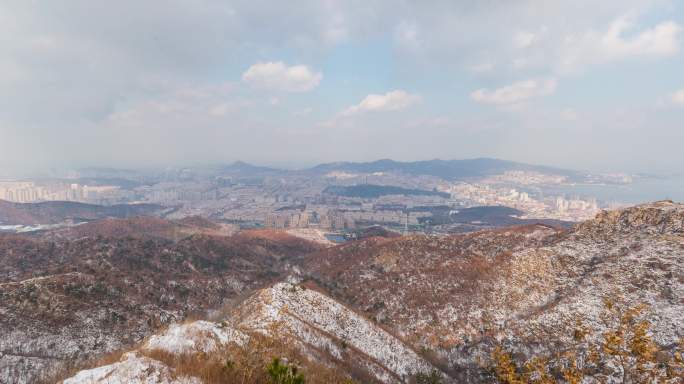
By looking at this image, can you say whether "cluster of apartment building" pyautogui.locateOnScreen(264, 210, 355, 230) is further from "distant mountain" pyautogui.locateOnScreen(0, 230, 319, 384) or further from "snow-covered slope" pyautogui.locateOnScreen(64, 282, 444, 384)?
"snow-covered slope" pyautogui.locateOnScreen(64, 282, 444, 384)

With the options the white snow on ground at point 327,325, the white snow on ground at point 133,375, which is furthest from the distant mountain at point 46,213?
the white snow on ground at point 133,375

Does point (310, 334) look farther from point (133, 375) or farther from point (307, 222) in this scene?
point (307, 222)

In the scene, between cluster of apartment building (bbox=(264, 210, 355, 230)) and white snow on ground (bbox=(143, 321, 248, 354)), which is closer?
white snow on ground (bbox=(143, 321, 248, 354))

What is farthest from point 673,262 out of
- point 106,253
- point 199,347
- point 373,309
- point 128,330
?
point 106,253

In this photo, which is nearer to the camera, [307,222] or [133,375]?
[133,375]

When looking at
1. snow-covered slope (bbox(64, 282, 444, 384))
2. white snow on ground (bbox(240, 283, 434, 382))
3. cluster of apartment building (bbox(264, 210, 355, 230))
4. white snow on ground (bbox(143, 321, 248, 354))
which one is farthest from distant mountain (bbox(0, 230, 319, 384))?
cluster of apartment building (bbox(264, 210, 355, 230))

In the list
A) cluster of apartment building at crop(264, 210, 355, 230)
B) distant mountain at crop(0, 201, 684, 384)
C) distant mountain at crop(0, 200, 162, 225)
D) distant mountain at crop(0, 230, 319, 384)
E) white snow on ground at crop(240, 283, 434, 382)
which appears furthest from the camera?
cluster of apartment building at crop(264, 210, 355, 230)

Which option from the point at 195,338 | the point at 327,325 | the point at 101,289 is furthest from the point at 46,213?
the point at 195,338

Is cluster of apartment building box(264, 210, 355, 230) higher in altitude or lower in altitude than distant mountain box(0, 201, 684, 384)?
lower

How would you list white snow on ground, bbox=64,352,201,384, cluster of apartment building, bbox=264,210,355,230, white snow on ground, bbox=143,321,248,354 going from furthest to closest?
1. cluster of apartment building, bbox=264,210,355,230
2. white snow on ground, bbox=143,321,248,354
3. white snow on ground, bbox=64,352,201,384
